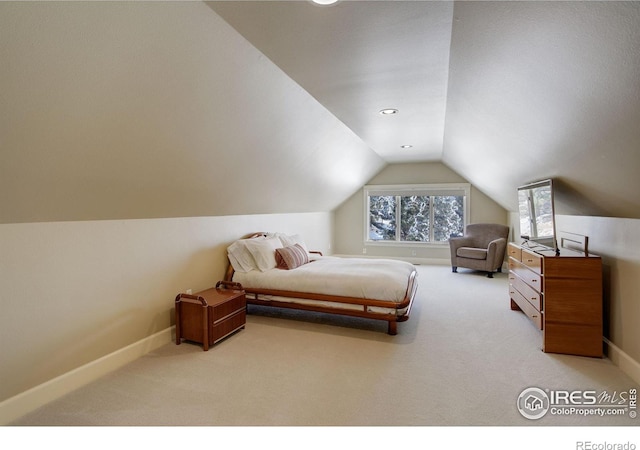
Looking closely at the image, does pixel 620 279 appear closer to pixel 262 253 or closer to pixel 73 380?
pixel 262 253

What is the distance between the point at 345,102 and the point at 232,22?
1.57 m

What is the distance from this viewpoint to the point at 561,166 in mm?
2801

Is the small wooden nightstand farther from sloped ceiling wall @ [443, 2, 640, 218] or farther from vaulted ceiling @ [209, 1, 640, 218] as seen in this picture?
sloped ceiling wall @ [443, 2, 640, 218]

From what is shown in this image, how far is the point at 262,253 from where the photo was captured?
4.07 m

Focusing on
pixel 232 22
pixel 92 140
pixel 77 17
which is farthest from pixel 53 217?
pixel 232 22

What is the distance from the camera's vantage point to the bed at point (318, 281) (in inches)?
133

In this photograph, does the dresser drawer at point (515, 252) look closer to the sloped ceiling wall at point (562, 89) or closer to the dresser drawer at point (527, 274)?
the dresser drawer at point (527, 274)

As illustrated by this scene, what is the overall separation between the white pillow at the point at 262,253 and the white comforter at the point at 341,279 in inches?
3.8

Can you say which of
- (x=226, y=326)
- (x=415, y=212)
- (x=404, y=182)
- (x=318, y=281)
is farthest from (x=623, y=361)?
(x=404, y=182)

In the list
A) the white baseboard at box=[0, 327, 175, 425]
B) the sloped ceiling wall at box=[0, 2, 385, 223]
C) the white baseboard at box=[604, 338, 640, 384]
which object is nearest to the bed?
the sloped ceiling wall at box=[0, 2, 385, 223]

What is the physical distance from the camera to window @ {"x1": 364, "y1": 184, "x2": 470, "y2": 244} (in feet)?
24.3

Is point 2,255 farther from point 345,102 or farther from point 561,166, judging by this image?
point 561,166

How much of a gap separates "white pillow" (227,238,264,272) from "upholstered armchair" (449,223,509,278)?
4.20m

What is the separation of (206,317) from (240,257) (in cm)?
118
